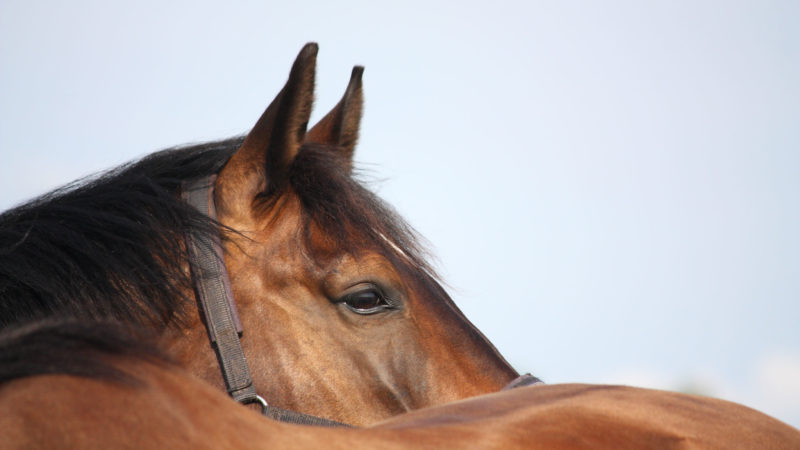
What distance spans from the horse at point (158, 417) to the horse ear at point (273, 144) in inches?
53.1

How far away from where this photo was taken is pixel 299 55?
2.68 meters

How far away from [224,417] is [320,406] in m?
1.45

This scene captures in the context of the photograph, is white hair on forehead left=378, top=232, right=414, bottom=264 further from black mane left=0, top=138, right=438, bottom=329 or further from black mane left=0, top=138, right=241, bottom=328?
black mane left=0, top=138, right=241, bottom=328

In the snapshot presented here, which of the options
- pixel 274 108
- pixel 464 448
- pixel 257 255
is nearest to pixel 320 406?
pixel 257 255

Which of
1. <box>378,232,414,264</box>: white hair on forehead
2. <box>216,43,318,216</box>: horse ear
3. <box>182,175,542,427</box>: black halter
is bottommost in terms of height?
<box>182,175,542,427</box>: black halter

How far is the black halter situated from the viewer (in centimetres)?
246

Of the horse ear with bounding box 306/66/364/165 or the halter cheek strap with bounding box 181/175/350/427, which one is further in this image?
the horse ear with bounding box 306/66/364/165

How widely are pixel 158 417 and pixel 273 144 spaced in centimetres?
181

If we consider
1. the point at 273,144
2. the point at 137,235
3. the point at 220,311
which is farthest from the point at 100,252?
the point at 273,144

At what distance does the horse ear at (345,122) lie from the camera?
3478 mm

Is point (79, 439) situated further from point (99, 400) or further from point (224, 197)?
point (224, 197)

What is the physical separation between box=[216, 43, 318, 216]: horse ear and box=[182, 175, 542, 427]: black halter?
0.78 feet

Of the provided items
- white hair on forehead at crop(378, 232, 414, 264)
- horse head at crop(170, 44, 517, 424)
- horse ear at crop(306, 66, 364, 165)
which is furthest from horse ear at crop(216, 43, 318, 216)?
horse ear at crop(306, 66, 364, 165)

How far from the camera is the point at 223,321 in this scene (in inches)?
98.4
